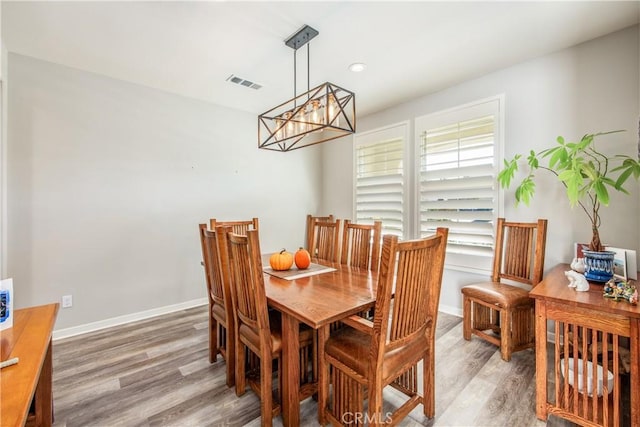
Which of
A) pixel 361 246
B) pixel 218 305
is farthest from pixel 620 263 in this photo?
pixel 218 305

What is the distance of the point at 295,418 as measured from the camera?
152 cm

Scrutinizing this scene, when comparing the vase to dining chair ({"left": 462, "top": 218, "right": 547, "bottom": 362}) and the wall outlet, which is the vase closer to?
dining chair ({"left": 462, "top": 218, "right": 547, "bottom": 362})

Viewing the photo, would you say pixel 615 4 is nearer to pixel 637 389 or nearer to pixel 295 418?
pixel 637 389

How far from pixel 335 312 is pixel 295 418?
28.1 inches

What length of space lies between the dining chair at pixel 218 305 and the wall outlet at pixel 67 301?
63.3 inches

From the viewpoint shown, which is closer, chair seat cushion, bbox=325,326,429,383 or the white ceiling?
chair seat cushion, bbox=325,326,429,383

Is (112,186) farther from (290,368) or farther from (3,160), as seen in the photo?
(290,368)

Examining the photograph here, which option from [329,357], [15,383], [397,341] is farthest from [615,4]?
[15,383]

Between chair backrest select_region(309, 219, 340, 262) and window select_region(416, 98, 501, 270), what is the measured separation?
1264 mm

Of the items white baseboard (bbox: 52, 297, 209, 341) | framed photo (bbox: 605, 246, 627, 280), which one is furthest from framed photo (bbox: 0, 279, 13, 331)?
framed photo (bbox: 605, 246, 627, 280)

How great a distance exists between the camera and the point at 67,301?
2666 millimetres

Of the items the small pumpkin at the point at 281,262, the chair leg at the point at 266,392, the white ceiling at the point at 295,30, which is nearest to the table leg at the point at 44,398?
the chair leg at the point at 266,392

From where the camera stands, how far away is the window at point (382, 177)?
3625 millimetres

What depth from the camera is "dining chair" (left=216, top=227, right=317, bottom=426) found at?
1.49 m
